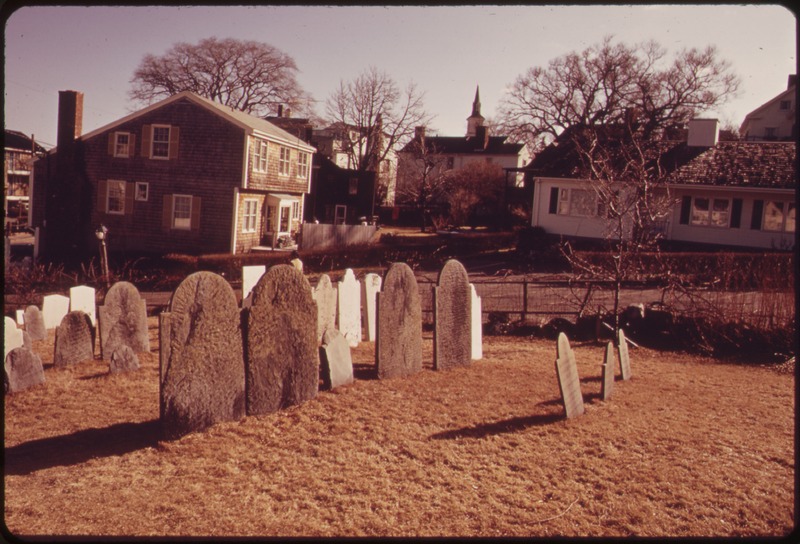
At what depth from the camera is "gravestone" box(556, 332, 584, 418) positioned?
23.0 feet

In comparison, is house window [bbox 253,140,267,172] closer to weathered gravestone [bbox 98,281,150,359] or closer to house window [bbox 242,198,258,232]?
house window [bbox 242,198,258,232]

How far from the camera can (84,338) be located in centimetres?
911

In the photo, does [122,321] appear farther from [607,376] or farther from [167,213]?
[167,213]

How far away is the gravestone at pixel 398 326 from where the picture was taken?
8.33 meters

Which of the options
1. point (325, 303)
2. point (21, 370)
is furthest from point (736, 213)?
point (21, 370)

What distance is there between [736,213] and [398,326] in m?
23.6

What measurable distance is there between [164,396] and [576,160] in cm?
2853

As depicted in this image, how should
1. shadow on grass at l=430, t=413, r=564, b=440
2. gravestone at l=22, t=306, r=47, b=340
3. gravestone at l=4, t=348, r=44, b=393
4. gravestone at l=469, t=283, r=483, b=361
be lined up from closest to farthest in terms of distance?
1. shadow on grass at l=430, t=413, r=564, b=440
2. gravestone at l=4, t=348, r=44, b=393
3. gravestone at l=469, t=283, r=483, b=361
4. gravestone at l=22, t=306, r=47, b=340

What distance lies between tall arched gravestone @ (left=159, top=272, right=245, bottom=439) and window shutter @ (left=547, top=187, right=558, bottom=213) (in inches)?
1058

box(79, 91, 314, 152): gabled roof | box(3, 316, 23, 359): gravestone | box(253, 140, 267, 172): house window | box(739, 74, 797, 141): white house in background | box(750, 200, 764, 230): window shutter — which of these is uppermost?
box(739, 74, 797, 141): white house in background

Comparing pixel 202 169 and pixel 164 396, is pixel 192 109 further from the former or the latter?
pixel 164 396

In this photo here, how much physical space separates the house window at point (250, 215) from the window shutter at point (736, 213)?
22.1 metres

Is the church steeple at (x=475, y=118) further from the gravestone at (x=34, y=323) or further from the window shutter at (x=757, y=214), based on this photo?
the gravestone at (x=34, y=323)

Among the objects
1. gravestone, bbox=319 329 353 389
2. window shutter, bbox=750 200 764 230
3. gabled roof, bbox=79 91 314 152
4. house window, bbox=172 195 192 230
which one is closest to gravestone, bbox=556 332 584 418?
gravestone, bbox=319 329 353 389
